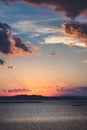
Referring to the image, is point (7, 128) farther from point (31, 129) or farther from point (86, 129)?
point (86, 129)

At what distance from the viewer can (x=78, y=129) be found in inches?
3396

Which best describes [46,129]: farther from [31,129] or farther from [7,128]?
[7,128]

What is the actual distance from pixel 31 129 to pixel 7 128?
605 centimetres

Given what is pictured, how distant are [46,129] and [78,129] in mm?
6665

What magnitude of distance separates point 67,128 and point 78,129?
3.20 meters

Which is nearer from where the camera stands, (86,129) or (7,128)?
(86,129)

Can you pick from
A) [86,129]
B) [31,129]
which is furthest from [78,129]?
[31,129]

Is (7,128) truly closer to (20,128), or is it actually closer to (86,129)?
(20,128)

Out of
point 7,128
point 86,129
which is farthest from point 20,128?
point 86,129

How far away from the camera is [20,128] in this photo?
89.2 meters

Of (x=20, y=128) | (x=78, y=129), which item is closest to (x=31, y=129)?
(x=20, y=128)

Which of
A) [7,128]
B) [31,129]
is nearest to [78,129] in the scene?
[31,129]

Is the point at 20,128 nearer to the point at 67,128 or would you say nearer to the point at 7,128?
the point at 7,128

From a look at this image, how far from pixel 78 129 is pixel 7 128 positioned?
15392mm
